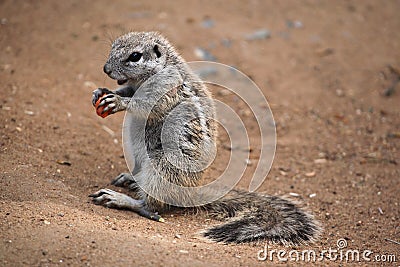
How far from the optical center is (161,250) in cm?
398

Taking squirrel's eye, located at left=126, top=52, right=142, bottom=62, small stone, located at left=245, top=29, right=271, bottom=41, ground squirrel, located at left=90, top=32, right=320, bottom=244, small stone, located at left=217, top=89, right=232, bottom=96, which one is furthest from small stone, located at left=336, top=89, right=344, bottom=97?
squirrel's eye, located at left=126, top=52, right=142, bottom=62

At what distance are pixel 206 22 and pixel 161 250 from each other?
19.8ft

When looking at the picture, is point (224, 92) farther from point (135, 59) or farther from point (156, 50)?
point (135, 59)

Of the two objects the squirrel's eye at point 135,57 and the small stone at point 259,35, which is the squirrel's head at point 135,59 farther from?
the small stone at point 259,35

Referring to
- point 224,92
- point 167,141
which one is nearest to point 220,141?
point 224,92

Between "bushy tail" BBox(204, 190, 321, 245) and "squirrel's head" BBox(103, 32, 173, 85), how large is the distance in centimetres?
160

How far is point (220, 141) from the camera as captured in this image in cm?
707

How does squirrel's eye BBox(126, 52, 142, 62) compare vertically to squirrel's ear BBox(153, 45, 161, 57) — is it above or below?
below

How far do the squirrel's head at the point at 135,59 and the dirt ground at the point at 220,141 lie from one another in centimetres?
54

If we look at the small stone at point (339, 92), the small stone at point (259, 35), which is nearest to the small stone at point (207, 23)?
the small stone at point (259, 35)

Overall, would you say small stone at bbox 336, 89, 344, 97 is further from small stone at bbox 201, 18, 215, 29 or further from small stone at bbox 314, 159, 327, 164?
small stone at bbox 201, 18, 215, 29

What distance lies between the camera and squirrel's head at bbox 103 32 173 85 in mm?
5070

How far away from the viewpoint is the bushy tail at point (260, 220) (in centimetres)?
462

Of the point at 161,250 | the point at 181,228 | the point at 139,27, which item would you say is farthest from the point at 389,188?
the point at 139,27
